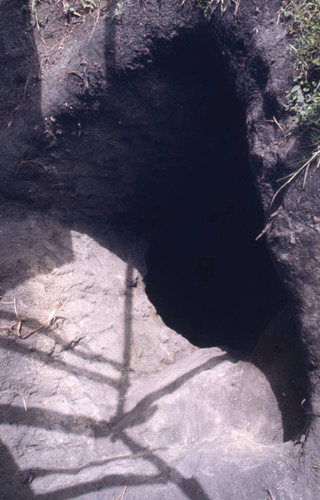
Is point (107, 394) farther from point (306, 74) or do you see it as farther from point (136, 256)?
point (306, 74)

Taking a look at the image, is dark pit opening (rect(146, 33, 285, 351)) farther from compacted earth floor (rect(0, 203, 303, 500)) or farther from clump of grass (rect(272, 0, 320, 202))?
compacted earth floor (rect(0, 203, 303, 500))

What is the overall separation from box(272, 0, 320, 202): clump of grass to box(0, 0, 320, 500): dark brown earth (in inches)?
2.7

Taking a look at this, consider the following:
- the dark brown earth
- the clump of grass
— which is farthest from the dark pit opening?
the clump of grass

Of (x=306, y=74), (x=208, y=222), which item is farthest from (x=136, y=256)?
(x=306, y=74)

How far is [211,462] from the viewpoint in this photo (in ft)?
6.88

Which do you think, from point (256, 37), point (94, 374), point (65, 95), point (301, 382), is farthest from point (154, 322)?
point (256, 37)

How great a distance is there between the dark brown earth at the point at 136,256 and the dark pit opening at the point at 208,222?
0.08 ft

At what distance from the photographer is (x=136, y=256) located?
12.3 ft

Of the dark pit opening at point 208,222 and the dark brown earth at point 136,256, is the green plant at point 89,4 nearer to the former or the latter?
the dark brown earth at point 136,256

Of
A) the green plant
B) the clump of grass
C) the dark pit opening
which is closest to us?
the clump of grass

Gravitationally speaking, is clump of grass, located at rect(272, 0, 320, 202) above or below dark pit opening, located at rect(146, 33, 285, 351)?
above

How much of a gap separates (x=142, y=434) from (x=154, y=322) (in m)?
1.04

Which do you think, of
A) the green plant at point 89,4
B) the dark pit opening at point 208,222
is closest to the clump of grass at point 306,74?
the dark pit opening at point 208,222

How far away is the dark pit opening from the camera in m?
2.82
